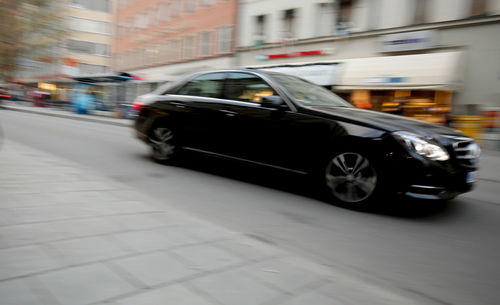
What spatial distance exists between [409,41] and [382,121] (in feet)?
46.6

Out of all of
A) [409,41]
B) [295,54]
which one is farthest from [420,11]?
[295,54]

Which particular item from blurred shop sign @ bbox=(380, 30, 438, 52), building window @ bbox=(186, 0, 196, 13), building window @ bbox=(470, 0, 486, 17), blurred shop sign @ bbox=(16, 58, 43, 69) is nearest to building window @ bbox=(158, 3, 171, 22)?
building window @ bbox=(186, 0, 196, 13)

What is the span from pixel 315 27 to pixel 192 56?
1285 cm

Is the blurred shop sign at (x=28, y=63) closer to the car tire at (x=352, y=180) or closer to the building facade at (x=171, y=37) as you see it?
the car tire at (x=352, y=180)

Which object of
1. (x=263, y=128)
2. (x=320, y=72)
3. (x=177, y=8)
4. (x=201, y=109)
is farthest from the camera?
(x=177, y=8)

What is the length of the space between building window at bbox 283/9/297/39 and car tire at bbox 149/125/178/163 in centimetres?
1774

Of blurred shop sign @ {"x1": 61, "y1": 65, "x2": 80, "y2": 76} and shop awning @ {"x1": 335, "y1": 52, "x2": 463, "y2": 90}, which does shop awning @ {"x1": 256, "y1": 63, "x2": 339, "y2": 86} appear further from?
blurred shop sign @ {"x1": 61, "y1": 65, "x2": 80, "y2": 76}

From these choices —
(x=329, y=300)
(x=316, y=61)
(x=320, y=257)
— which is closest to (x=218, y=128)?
(x=320, y=257)

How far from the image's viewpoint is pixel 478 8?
15031 mm

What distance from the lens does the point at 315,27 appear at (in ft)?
70.0

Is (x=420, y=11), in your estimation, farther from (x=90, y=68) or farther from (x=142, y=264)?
(x=90, y=68)

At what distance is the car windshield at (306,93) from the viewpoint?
5.13m

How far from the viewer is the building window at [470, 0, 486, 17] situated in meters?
14.9

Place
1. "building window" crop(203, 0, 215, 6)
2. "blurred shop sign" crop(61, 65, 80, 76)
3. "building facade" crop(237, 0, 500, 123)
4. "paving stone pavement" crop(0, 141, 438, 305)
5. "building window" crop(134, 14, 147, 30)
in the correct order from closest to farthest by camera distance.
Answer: "paving stone pavement" crop(0, 141, 438, 305) → "blurred shop sign" crop(61, 65, 80, 76) → "building facade" crop(237, 0, 500, 123) → "building window" crop(203, 0, 215, 6) → "building window" crop(134, 14, 147, 30)
